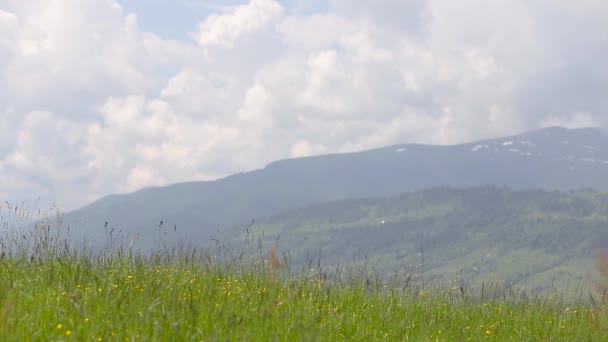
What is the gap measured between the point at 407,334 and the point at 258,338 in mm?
2391

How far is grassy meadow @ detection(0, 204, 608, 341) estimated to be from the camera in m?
6.01

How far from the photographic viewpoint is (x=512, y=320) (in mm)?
10398

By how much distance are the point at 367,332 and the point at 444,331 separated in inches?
64.7

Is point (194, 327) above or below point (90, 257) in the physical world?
below

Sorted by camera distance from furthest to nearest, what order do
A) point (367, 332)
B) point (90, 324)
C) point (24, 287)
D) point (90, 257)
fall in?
point (90, 257), point (367, 332), point (24, 287), point (90, 324)

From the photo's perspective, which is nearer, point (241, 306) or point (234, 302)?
point (241, 306)

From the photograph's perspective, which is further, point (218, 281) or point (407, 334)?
point (218, 281)

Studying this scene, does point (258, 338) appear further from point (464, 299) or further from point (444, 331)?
point (464, 299)

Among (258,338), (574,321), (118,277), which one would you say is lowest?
(574,321)

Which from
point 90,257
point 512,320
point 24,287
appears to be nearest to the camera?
point 24,287

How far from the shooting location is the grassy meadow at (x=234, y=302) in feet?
19.7

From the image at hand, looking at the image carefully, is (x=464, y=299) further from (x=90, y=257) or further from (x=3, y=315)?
(x=3, y=315)

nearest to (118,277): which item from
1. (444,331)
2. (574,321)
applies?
(444,331)

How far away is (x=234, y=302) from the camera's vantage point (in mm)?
7773
